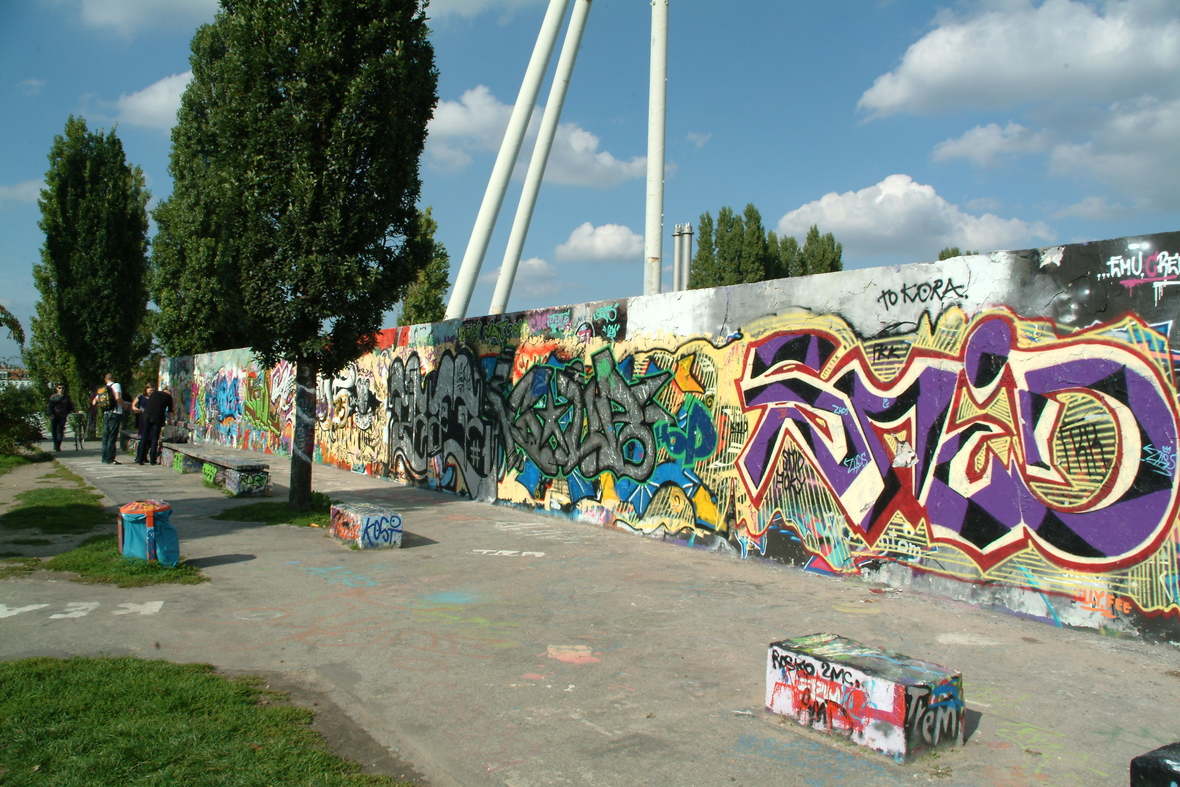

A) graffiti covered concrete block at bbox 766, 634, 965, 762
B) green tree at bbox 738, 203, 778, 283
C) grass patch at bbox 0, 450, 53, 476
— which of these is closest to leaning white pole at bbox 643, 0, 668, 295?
graffiti covered concrete block at bbox 766, 634, 965, 762

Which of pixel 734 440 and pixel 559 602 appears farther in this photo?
pixel 734 440

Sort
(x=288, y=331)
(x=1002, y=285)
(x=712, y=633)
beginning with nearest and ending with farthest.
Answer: (x=712, y=633) → (x=1002, y=285) → (x=288, y=331)

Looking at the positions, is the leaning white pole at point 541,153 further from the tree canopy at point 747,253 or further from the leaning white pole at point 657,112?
the tree canopy at point 747,253

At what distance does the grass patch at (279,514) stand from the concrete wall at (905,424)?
2.76 metres

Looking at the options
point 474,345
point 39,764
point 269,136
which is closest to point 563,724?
point 39,764

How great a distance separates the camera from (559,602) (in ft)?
20.3

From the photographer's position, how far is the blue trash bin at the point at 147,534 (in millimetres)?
6898

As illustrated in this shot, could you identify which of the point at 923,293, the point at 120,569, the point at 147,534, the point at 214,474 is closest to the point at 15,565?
the point at 120,569

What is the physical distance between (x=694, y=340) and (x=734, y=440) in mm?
1216

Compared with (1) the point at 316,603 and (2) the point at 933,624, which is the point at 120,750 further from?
(2) the point at 933,624

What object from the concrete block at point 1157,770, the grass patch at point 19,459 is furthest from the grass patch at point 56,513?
the concrete block at point 1157,770

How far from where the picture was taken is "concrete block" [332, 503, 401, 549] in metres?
8.14

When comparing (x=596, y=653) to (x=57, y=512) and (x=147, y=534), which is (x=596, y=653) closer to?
(x=147, y=534)

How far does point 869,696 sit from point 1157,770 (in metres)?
1.23
